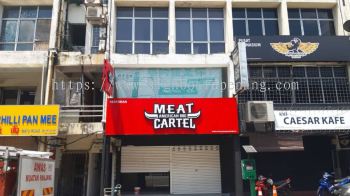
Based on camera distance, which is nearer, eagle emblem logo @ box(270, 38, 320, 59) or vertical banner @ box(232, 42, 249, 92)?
vertical banner @ box(232, 42, 249, 92)

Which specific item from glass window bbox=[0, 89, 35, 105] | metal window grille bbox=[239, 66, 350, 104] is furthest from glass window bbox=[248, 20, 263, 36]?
glass window bbox=[0, 89, 35, 105]

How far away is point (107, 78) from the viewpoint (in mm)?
15578

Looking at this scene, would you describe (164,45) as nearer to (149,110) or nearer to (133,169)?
(149,110)

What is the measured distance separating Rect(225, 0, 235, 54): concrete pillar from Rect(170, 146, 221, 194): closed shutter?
4699 millimetres

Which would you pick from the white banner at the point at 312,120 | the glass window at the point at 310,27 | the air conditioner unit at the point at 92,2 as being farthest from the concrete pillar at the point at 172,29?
the glass window at the point at 310,27

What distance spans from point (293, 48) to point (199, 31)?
4351 millimetres

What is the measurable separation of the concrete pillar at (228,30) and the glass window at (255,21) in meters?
0.71

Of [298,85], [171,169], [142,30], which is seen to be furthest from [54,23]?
[298,85]

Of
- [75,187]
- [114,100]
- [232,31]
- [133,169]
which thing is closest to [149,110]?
[114,100]

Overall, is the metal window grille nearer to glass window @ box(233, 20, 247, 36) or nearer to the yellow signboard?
glass window @ box(233, 20, 247, 36)

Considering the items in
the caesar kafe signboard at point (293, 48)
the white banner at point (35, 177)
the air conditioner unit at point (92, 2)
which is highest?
the air conditioner unit at point (92, 2)

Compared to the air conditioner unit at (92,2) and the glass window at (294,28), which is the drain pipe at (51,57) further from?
the glass window at (294,28)

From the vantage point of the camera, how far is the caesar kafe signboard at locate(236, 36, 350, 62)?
A: 17.1 m

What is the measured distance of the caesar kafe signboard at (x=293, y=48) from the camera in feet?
56.0
